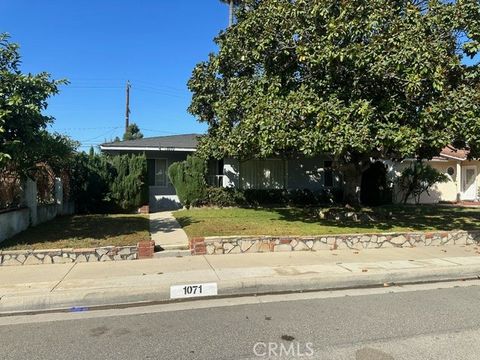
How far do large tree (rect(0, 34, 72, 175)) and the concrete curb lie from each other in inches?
137

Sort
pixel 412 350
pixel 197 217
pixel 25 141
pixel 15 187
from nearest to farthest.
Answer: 1. pixel 412 350
2. pixel 25 141
3. pixel 15 187
4. pixel 197 217

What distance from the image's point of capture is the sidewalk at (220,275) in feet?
22.3

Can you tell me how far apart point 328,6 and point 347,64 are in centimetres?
152

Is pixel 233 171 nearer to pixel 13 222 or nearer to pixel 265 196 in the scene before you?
pixel 265 196

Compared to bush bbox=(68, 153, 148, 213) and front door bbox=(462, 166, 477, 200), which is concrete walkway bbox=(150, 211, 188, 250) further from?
front door bbox=(462, 166, 477, 200)

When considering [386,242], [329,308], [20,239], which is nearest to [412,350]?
[329,308]

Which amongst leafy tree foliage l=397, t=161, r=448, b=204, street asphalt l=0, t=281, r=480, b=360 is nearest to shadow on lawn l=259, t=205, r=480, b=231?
leafy tree foliage l=397, t=161, r=448, b=204

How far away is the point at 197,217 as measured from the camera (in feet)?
48.9

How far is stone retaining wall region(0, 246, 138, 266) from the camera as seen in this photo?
348 inches

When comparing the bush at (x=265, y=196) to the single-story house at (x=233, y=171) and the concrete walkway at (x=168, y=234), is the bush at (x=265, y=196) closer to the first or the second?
the single-story house at (x=233, y=171)

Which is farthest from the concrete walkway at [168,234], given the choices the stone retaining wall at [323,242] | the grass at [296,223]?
the stone retaining wall at [323,242]

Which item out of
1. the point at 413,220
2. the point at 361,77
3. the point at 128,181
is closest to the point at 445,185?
the point at 413,220

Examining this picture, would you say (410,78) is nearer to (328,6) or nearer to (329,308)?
(328,6)

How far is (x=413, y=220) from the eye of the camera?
576 inches
